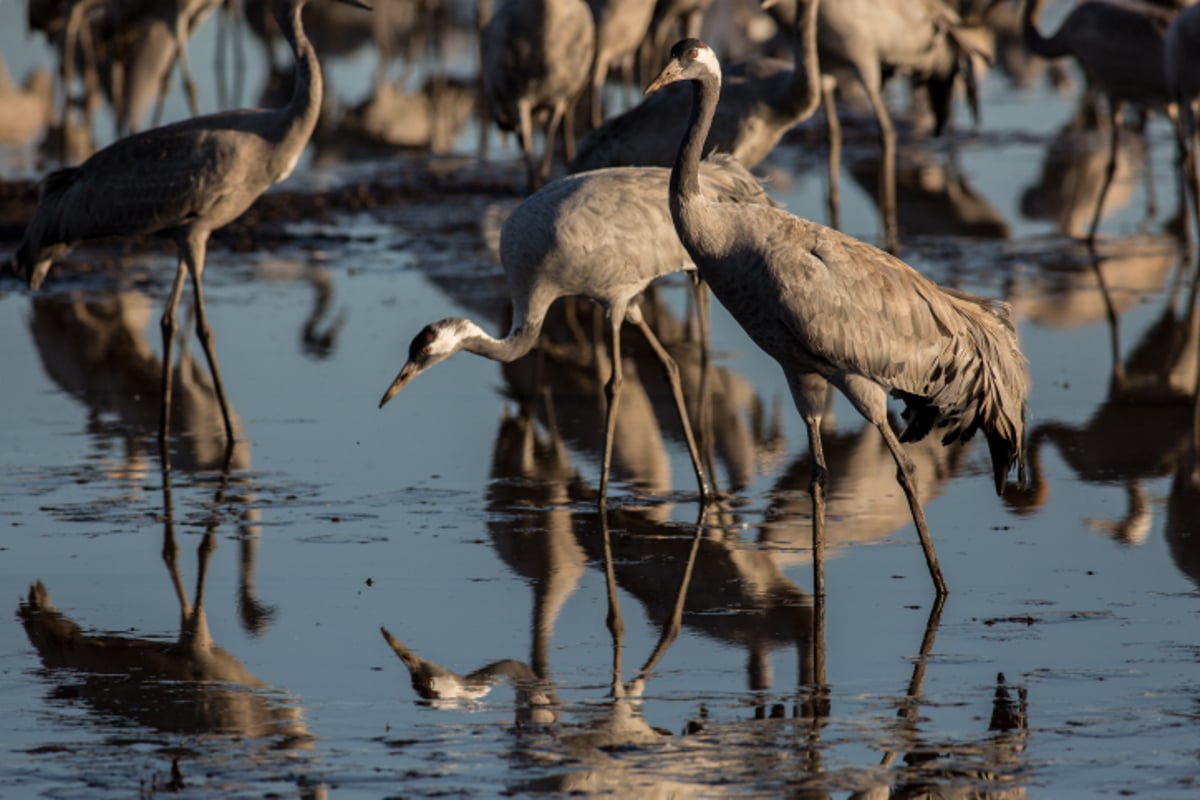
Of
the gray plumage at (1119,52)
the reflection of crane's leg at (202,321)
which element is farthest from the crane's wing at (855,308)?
the gray plumage at (1119,52)

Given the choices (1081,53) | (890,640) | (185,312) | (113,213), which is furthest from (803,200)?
(890,640)

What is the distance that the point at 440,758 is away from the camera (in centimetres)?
463

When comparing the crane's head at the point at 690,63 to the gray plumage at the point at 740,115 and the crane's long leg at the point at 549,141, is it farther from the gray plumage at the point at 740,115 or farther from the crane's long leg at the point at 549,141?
the crane's long leg at the point at 549,141

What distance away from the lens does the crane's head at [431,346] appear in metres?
6.62

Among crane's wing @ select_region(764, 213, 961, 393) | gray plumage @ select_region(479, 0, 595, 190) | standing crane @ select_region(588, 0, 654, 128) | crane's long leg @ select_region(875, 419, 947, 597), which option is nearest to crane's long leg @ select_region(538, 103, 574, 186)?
gray plumage @ select_region(479, 0, 595, 190)

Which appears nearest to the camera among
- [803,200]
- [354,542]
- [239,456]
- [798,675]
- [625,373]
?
[798,675]

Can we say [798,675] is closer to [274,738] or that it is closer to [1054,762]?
[1054,762]

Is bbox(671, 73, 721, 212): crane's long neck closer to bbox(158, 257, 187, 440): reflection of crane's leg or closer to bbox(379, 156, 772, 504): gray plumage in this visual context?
bbox(379, 156, 772, 504): gray plumage

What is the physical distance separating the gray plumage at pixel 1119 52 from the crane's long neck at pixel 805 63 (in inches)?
123

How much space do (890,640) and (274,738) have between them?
6.19 ft

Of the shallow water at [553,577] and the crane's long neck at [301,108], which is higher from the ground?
the crane's long neck at [301,108]

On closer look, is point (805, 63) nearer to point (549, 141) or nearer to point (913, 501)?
point (549, 141)

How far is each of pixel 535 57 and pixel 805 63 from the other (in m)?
3.36

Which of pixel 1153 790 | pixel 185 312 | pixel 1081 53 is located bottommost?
pixel 1153 790
